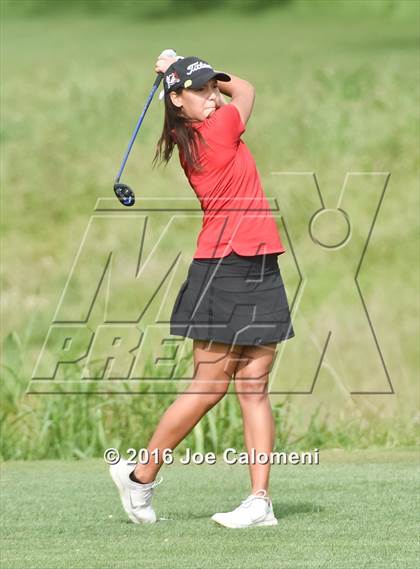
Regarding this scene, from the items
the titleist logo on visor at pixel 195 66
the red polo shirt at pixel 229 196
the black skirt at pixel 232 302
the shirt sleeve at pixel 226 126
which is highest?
the titleist logo on visor at pixel 195 66

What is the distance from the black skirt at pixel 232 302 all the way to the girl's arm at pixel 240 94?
0.52 m

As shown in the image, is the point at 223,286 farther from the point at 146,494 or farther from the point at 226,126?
the point at 146,494

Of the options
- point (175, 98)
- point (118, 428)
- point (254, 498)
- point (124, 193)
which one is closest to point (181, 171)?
point (118, 428)

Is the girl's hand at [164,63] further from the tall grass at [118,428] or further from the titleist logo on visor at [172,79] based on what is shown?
the tall grass at [118,428]

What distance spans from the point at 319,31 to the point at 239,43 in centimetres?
224

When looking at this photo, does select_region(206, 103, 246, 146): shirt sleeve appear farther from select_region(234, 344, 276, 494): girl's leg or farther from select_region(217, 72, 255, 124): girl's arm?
select_region(234, 344, 276, 494): girl's leg

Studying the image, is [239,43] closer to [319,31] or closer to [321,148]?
[319,31]

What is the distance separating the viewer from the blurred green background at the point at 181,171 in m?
8.21

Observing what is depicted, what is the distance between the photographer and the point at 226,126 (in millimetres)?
5289

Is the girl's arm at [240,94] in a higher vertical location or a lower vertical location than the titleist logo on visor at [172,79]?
lower

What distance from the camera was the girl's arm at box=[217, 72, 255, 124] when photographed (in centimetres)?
539

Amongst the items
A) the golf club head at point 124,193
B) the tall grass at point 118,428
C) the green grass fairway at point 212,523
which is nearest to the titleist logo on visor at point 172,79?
the golf club head at point 124,193

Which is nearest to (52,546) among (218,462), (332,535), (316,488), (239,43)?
(332,535)

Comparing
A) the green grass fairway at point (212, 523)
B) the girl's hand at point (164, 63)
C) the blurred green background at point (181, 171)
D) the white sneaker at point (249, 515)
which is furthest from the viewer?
the blurred green background at point (181, 171)
